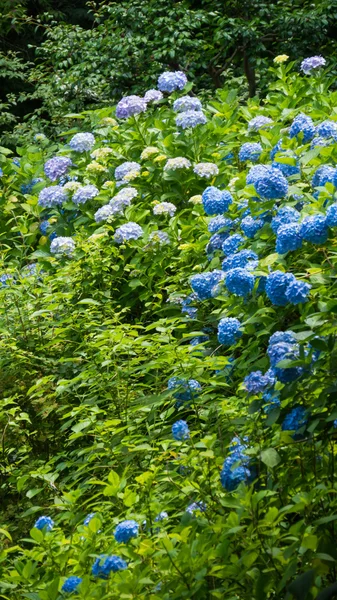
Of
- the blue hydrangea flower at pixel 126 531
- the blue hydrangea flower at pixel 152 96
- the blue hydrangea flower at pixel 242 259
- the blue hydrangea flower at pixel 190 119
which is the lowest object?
the blue hydrangea flower at pixel 152 96

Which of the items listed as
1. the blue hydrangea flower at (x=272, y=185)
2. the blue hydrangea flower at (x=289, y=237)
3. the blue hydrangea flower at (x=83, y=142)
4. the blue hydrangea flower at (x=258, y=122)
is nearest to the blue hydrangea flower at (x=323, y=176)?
the blue hydrangea flower at (x=272, y=185)

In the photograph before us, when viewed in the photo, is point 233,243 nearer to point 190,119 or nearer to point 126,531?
point 190,119

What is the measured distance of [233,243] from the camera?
3.64m

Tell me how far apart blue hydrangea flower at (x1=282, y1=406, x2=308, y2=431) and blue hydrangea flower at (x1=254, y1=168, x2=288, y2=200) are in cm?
117

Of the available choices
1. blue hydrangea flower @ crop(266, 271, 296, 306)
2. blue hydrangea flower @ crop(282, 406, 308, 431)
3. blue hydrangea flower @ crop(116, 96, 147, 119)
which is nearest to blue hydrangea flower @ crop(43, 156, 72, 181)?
blue hydrangea flower @ crop(116, 96, 147, 119)

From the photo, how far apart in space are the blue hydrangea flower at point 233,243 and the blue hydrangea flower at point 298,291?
806 millimetres

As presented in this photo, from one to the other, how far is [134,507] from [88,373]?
3.19 feet

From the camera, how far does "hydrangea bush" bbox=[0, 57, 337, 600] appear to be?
2.11 m

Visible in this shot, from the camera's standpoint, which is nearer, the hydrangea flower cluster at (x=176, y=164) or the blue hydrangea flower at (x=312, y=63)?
the hydrangea flower cluster at (x=176, y=164)

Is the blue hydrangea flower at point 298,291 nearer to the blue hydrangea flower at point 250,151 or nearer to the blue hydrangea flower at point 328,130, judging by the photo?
the blue hydrangea flower at point 328,130

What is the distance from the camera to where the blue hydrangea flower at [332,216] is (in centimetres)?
299

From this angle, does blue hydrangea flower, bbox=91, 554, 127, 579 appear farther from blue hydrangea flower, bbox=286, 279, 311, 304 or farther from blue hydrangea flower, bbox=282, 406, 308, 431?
blue hydrangea flower, bbox=286, 279, 311, 304

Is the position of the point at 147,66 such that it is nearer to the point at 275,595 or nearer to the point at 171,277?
the point at 171,277

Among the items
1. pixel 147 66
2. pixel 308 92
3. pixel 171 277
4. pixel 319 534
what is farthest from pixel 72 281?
pixel 147 66
